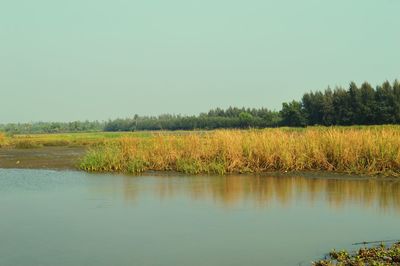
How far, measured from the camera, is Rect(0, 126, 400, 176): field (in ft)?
49.1

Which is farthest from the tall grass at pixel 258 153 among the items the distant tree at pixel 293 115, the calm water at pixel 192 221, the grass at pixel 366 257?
the distant tree at pixel 293 115

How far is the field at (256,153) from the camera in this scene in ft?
49.1

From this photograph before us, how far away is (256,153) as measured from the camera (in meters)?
16.0

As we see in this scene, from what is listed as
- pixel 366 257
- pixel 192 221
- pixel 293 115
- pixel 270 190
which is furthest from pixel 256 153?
pixel 293 115

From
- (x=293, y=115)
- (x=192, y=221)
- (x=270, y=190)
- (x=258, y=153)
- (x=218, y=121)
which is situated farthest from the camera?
(x=218, y=121)

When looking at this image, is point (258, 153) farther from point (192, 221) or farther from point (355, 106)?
point (355, 106)

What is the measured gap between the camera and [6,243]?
7.04 meters

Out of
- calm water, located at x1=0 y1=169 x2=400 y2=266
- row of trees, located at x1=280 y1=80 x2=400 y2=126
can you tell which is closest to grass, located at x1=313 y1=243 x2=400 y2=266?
calm water, located at x1=0 y1=169 x2=400 y2=266

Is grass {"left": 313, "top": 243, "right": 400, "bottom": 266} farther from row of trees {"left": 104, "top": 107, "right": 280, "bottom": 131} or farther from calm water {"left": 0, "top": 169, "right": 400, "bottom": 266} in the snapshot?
row of trees {"left": 104, "top": 107, "right": 280, "bottom": 131}

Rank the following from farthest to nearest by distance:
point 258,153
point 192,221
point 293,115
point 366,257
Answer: point 293,115 → point 258,153 → point 192,221 → point 366,257

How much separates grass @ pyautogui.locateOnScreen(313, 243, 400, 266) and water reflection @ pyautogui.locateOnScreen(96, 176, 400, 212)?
3.52 meters

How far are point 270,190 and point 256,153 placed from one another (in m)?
4.11

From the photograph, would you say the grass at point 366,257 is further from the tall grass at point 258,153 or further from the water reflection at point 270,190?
the tall grass at point 258,153

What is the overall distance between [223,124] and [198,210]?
55.3 metres
